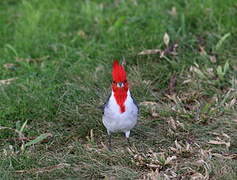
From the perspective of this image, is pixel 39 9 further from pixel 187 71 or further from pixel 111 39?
pixel 187 71

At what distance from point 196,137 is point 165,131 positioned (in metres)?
0.25

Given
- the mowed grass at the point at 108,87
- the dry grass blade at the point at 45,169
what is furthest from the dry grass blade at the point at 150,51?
the dry grass blade at the point at 45,169

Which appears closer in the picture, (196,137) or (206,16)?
(196,137)

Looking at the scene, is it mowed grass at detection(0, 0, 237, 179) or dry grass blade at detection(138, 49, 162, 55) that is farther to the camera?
dry grass blade at detection(138, 49, 162, 55)

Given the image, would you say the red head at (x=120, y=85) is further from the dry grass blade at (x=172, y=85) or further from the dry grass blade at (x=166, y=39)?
the dry grass blade at (x=166, y=39)

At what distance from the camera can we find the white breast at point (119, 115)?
3.52 m

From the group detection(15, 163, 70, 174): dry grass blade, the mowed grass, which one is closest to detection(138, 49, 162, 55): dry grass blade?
the mowed grass

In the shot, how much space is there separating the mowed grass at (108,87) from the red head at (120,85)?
36 centimetres

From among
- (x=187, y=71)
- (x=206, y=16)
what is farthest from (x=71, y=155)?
(x=206, y=16)

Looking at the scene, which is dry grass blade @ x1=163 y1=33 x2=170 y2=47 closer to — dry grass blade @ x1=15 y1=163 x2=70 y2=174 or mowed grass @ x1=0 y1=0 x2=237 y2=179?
mowed grass @ x1=0 y1=0 x2=237 y2=179

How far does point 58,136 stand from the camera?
3.98m

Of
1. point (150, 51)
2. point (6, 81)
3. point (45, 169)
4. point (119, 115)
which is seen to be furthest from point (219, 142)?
point (6, 81)

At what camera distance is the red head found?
3.44 m

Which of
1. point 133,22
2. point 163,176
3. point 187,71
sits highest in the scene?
point 133,22
